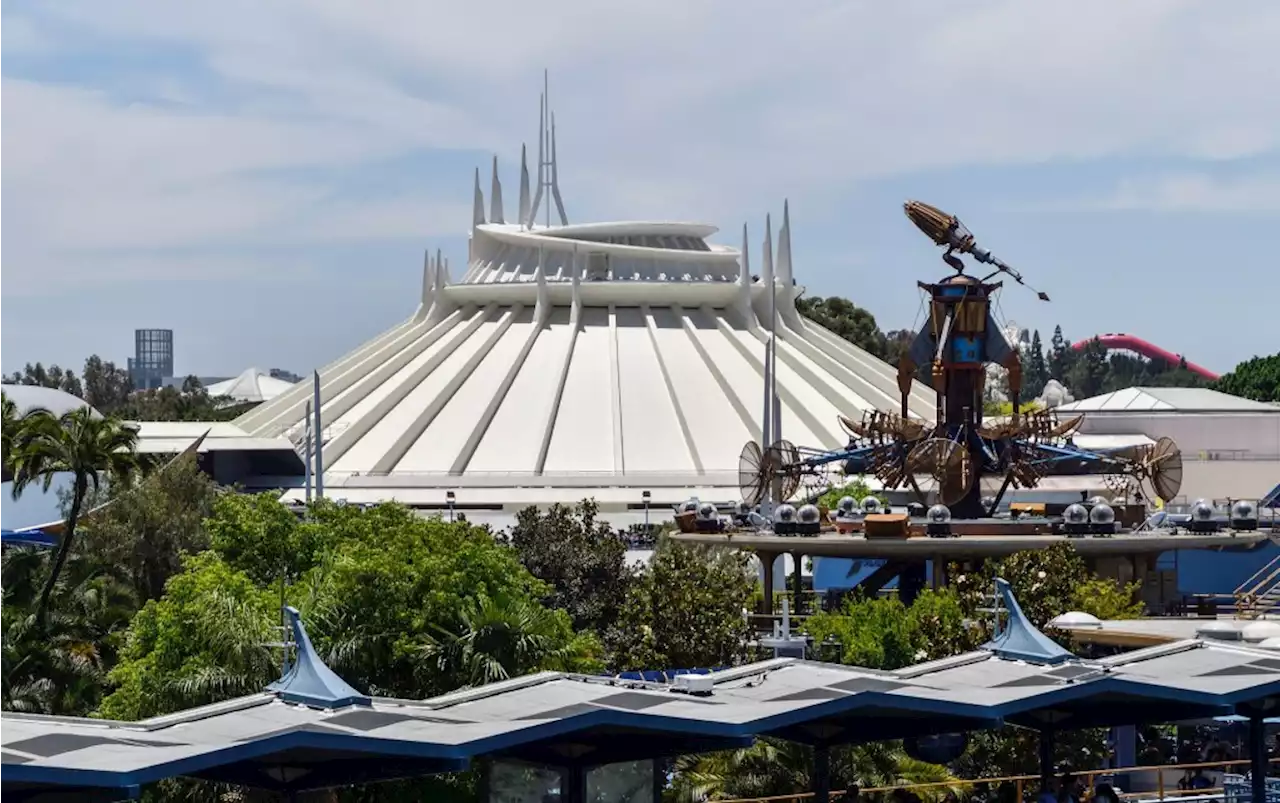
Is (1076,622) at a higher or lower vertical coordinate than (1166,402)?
lower

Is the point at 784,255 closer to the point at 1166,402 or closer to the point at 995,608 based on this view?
the point at 1166,402

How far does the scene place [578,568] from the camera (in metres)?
55.9

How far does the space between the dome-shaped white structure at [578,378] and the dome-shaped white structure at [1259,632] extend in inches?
1892

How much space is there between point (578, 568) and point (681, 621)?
444 inches

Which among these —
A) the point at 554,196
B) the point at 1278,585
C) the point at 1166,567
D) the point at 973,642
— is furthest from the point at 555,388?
the point at 973,642

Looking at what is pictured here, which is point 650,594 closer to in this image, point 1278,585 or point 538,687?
point 1278,585

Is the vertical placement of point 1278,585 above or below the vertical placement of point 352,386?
below

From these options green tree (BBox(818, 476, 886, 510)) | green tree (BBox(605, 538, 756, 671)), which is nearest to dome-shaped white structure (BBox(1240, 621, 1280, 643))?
green tree (BBox(605, 538, 756, 671))

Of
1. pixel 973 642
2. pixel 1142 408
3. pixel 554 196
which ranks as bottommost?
pixel 973 642

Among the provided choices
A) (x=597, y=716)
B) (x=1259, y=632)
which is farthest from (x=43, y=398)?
(x=597, y=716)

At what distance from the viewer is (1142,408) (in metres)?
100

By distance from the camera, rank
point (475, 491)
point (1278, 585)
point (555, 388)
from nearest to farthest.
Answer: point (1278, 585), point (475, 491), point (555, 388)

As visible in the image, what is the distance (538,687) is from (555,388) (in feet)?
231

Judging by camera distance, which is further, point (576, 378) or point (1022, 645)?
point (576, 378)
